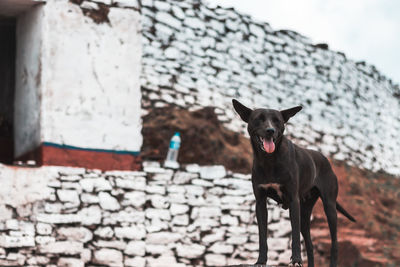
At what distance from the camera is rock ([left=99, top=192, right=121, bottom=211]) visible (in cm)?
859

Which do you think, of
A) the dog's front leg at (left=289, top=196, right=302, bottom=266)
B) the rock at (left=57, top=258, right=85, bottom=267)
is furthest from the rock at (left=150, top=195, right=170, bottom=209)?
the dog's front leg at (left=289, top=196, right=302, bottom=266)

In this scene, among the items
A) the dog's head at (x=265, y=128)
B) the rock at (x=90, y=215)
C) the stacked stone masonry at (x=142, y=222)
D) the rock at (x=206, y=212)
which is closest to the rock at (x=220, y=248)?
the stacked stone masonry at (x=142, y=222)

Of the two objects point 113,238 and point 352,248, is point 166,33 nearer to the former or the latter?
point 113,238

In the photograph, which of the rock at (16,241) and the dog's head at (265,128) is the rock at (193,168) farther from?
the dog's head at (265,128)

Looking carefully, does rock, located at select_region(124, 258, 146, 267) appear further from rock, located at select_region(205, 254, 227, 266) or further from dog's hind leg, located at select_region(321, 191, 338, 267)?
dog's hind leg, located at select_region(321, 191, 338, 267)

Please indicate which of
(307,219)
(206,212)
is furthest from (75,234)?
(307,219)

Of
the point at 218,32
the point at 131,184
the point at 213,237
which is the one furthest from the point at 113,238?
the point at 218,32

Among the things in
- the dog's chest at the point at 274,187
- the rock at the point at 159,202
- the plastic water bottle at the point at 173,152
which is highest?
the plastic water bottle at the point at 173,152

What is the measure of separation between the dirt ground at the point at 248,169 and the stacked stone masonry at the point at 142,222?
0.83 feet

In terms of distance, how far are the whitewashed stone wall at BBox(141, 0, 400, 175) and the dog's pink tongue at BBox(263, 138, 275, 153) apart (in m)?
5.08

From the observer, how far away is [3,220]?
7961 millimetres

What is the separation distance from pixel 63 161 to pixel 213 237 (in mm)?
2335

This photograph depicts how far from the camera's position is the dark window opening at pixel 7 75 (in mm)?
10062

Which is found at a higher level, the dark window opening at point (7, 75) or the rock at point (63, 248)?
the dark window opening at point (7, 75)
